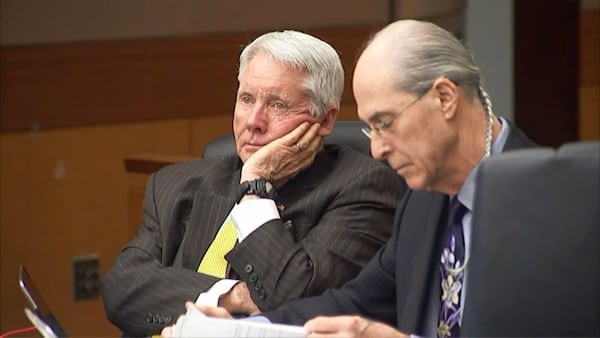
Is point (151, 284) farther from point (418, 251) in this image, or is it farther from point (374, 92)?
point (374, 92)

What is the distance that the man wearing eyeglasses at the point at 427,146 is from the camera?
7.36 feet

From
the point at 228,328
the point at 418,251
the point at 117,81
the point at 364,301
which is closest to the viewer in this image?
the point at 228,328

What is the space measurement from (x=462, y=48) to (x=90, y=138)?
318cm

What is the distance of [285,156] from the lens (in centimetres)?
300

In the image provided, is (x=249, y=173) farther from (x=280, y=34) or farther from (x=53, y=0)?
(x=53, y=0)

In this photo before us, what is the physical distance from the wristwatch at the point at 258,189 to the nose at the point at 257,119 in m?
0.16

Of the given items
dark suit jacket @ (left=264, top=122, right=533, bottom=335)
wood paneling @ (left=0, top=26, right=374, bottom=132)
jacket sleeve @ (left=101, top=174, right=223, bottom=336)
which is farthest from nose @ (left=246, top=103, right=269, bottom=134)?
wood paneling @ (left=0, top=26, right=374, bottom=132)

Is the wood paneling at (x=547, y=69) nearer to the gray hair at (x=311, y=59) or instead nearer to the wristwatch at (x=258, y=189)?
the gray hair at (x=311, y=59)

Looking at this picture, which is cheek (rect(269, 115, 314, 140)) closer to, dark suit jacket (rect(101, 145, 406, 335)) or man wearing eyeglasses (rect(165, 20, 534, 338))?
dark suit jacket (rect(101, 145, 406, 335))

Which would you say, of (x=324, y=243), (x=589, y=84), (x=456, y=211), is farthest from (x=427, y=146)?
(x=589, y=84)

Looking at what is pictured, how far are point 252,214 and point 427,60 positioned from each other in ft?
2.53

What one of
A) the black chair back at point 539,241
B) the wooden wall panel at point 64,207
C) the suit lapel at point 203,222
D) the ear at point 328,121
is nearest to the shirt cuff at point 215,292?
the suit lapel at point 203,222

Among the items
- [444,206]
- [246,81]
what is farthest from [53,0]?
[444,206]

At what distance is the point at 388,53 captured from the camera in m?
2.28
